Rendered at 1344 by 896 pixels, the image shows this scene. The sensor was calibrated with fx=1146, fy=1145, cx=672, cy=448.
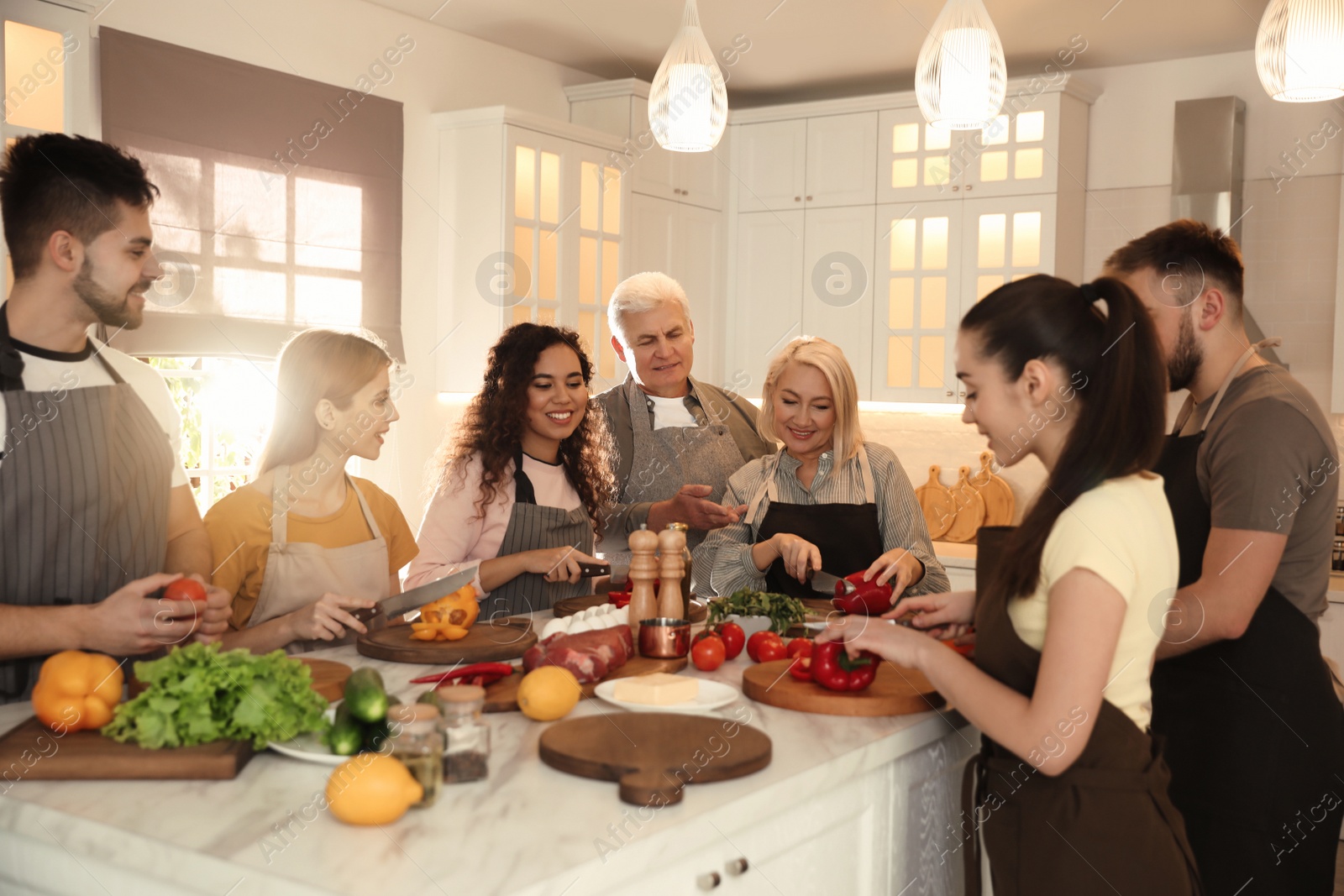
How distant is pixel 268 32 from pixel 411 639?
2704mm

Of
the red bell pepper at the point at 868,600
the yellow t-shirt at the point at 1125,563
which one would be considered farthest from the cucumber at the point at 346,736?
the red bell pepper at the point at 868,600

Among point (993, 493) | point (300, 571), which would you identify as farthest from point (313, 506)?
point (993, 493)

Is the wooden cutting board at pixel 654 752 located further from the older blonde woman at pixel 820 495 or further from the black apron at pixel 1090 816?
the older blonde woman at pixel 820 495

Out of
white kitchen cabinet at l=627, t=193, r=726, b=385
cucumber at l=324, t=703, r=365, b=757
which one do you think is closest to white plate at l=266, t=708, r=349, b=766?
cucumber at l=324, t=703, r=365, b=757

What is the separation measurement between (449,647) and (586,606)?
477 mm

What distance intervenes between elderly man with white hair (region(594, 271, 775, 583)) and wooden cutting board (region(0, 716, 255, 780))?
5.68ft

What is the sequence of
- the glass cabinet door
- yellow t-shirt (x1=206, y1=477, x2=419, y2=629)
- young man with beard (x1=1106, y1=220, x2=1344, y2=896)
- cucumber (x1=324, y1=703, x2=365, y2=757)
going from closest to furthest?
cucumber (x1=324, y1=703, x2=365, y2=757) → young man with beard (x1=1106, y1=220, x2=1344, y2=896) → yellow t-shirt (x1=206, y1=477, x2=419, y2=629) → the glass cabinet door

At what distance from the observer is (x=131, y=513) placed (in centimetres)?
199

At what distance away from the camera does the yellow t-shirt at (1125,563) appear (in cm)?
139

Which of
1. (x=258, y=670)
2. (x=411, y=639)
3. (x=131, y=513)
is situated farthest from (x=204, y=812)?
(x=131, y=513)

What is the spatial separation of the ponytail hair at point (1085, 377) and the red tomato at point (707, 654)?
57 cm

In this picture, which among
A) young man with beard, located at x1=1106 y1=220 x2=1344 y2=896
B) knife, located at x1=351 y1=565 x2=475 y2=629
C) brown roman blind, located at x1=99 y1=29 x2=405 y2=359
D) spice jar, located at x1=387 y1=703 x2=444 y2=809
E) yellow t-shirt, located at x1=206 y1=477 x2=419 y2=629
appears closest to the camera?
spice jar, located at x1=387 y1=703 x2=444 y2=809

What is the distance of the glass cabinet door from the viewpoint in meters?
4.91

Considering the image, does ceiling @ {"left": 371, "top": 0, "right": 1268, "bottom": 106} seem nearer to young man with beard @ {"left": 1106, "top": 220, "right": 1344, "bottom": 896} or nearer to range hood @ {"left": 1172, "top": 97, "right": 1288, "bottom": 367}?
range hood @ {"left": 1172, "top": 97, "right": 1288, "bottom": 367}
